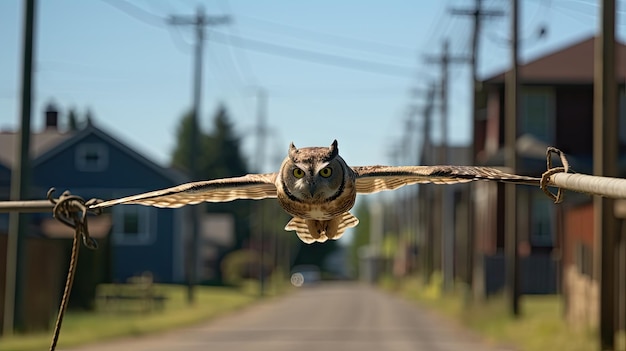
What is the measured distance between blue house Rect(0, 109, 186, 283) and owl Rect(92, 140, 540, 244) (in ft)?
93.7

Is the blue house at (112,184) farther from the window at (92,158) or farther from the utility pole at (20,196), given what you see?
the utility pole at (20,196)

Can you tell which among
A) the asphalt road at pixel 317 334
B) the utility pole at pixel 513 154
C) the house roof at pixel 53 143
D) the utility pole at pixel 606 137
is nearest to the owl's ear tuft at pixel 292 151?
the utility pole at pixel 606 137

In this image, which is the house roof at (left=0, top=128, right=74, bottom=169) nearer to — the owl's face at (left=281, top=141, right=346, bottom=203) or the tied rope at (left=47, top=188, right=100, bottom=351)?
the tied rope at (left=47, top=188, right=100, bottom=351)

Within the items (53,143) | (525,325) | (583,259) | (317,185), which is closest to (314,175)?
(317,185)

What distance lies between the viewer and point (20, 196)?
78.7ft

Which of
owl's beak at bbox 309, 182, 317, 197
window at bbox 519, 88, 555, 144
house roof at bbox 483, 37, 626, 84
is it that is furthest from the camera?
window at bbox 519, 88, 555, 144

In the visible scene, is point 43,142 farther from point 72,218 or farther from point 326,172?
point 326,172

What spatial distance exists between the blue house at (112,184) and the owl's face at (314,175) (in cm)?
2926

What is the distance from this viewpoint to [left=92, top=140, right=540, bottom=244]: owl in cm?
499

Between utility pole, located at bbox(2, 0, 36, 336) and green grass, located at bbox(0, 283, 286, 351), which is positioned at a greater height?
utility pole, located at bbox(2, 0, 36, 336)

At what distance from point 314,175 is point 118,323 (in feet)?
90.7

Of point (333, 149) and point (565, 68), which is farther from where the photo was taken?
point (565, 68)

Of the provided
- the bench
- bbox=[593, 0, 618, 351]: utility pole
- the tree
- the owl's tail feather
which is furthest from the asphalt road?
the tree

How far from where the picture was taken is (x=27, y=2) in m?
23.5
